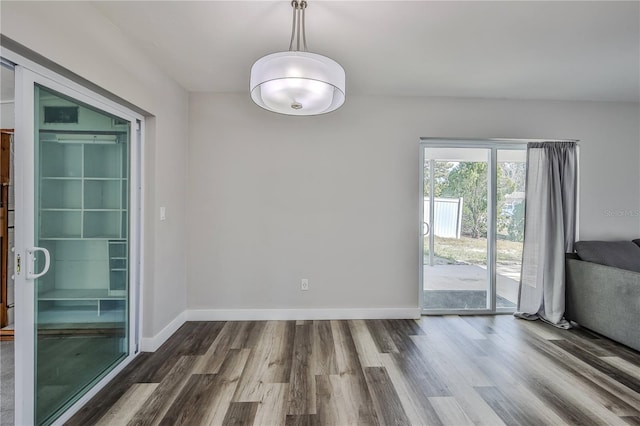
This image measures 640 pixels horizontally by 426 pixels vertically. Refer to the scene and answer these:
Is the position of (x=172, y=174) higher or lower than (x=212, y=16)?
lower

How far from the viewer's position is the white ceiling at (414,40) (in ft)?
6.32

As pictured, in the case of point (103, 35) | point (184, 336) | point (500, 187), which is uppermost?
point (103, 35)

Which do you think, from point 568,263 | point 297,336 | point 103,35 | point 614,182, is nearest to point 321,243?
point 297,336

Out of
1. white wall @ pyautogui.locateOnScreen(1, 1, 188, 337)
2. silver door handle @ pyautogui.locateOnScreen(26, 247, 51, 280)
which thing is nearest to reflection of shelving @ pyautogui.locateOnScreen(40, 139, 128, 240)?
silver door handle @ pyautogui.locateOnScreen(26, 247, 51, 280)

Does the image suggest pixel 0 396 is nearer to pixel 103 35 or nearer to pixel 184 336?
pixel 184 336

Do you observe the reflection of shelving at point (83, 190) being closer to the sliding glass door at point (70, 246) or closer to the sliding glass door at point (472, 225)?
the sliding glass door at point (70, 246)

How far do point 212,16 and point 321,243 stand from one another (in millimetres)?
2356

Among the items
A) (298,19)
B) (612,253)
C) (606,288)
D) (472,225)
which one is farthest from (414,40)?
(612,253)

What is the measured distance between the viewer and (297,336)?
2980 millimetres

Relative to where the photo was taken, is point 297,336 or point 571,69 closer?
point 571,69

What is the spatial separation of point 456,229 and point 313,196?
6.01 ft

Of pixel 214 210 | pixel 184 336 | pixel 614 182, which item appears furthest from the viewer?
pixel 614 182

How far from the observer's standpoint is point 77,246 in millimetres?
1985

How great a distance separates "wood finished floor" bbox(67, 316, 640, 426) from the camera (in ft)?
6.10
